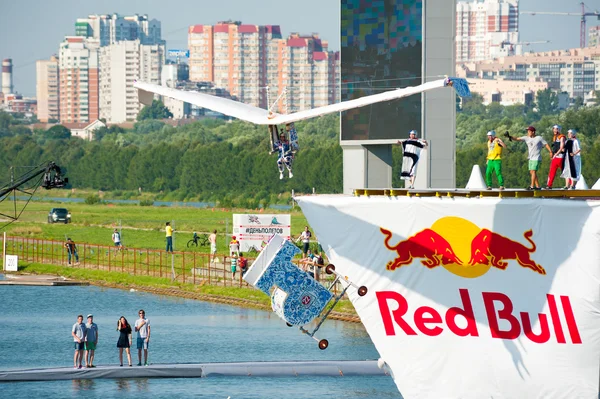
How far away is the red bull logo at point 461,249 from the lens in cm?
3778

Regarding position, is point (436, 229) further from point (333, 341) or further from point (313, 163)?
point (313, 163)

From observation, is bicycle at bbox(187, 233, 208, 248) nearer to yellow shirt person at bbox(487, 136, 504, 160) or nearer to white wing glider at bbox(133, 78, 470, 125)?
white wing glider at bbox(133, 78, 470, 125)

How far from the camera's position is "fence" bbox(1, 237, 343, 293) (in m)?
77.1

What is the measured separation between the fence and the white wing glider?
26835 mm

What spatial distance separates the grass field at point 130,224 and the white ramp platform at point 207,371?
3475cm

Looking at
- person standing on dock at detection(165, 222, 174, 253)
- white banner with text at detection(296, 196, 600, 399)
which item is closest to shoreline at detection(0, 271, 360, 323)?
person standing on dock at detection(165, 222, 174, 253)

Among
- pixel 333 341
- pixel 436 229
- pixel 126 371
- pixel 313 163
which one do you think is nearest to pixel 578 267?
pixel 436 229

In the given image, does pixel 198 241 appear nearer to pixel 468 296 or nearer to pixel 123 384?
pixel 123 384

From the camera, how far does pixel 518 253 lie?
124ft

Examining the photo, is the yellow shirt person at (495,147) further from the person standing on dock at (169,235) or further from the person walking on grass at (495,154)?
the person standing on dock at (169,235)

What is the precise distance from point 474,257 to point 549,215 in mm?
2623

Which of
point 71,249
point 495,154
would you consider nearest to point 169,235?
point 71,249

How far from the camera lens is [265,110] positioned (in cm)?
4109

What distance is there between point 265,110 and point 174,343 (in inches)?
853
